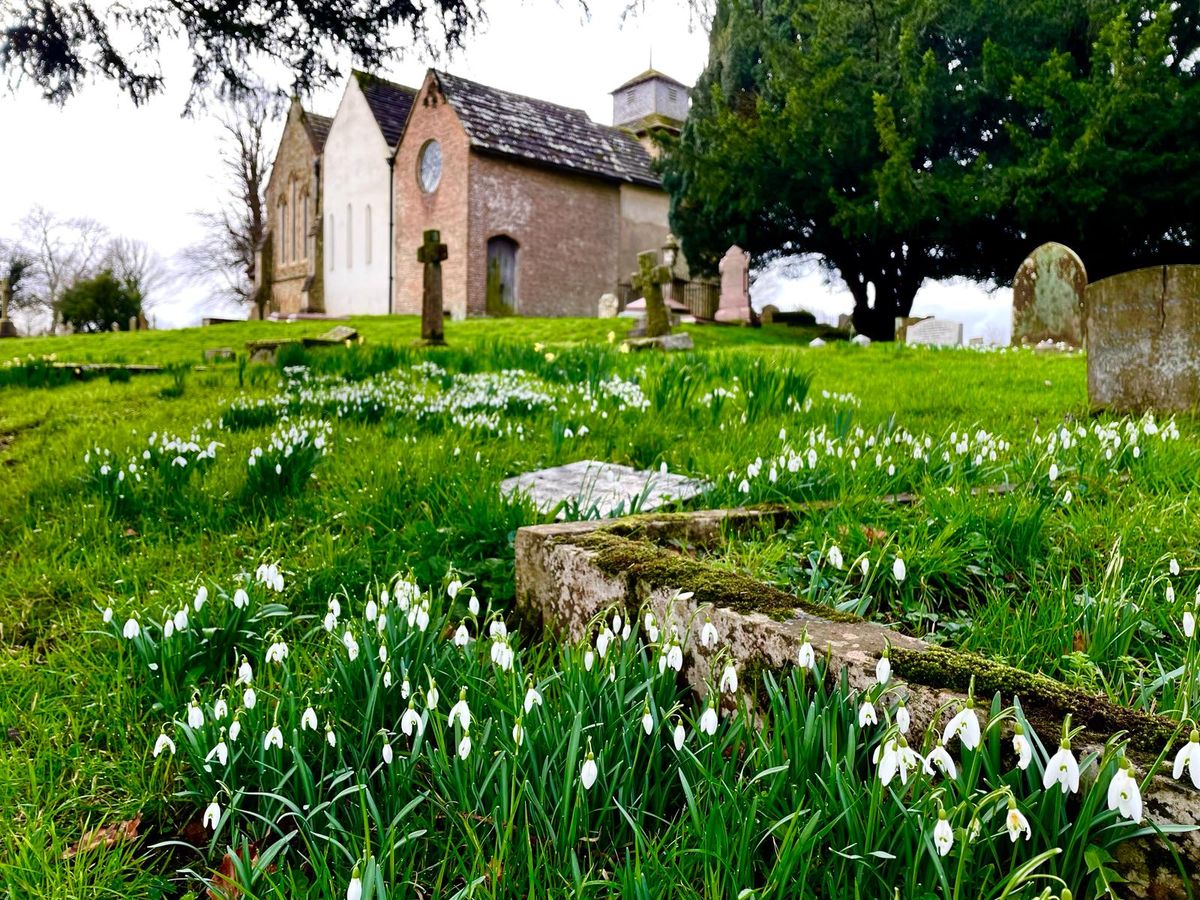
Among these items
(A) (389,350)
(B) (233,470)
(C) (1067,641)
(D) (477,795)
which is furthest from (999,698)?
(A) (389,350)

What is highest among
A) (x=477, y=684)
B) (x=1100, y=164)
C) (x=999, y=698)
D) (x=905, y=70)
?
(x=905, y=70)

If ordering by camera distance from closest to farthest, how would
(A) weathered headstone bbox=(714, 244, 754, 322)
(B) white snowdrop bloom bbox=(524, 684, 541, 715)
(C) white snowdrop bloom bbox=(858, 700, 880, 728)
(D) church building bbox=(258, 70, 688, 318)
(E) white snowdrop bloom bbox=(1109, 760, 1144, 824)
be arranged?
(E) white snowdrop bloom bbox=(1109, 760, 1144, 824) → (C) white snowdrop bloom bbox=(858, 700, 880, 728) → (B) white snowdrop bloom bbox=(524, 684, 541, 715) → (A) weathered headstone bbox=(714, 244, 754, 322) → (D) church building bbox=(258, 70, 688, 318)

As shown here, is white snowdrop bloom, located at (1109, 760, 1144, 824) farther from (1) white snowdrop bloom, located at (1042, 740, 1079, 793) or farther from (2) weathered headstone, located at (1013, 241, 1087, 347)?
(2) weathered headstone, located at (1013, 241, 1087, 347)

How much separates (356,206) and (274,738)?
3295cm

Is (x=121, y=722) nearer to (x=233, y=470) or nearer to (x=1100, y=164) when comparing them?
(x=233, y=470)

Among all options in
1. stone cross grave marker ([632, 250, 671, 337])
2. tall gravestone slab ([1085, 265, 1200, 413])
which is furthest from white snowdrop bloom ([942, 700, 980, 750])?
stone cross grave marker ([632, 250, 671, 337])

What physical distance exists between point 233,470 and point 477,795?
2963 mm

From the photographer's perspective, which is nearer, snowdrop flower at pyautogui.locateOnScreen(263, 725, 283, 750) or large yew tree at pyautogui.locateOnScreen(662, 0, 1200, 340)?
snowdrop flower at pyautogui.locateOnScreen(263, 725, 283, 750)

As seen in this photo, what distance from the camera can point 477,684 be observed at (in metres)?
1.87

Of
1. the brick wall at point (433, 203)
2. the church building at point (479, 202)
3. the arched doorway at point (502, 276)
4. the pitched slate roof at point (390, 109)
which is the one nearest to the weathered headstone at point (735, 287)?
the church building at point (479, 202)

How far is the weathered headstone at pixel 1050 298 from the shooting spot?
519 inches

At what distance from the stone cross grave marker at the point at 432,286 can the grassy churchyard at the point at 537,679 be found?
31.4 ft

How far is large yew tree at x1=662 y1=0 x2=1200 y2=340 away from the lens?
17781 millimetres

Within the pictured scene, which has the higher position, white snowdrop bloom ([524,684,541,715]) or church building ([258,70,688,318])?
church building ([258,70,688,318])
